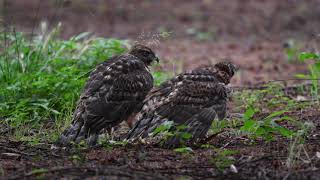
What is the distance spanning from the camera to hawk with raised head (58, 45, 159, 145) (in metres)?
6.79

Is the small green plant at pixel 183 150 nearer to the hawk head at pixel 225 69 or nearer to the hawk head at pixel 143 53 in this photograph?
the hawk head at pixel 225 69

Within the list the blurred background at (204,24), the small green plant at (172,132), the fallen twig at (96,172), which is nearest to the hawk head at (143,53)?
the small green plant at (172,132)

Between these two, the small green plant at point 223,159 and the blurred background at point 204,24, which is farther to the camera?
the blurred background at point 204,24

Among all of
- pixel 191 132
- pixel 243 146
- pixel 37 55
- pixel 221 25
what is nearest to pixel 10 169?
pixel 191 132

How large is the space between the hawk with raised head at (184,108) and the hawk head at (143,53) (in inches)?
34.8

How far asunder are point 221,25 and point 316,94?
8.21 m

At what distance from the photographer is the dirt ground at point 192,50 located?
215 inches

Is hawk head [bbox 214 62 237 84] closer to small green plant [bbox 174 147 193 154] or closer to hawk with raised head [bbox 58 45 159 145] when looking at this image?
hawk with raised head [bbox 58 45 159 145]

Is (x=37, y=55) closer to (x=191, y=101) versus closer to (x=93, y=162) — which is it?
(x=191, y=101)

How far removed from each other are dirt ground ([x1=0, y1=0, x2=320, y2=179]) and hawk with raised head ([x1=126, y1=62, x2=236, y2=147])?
217mm

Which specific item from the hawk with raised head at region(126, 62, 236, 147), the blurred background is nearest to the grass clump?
the hawk with raised head at region(126, 62, 236, 147)

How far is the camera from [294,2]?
18.2 m

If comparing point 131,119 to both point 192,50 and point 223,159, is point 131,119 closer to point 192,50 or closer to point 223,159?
point 223,159

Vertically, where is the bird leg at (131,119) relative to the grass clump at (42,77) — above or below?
below
